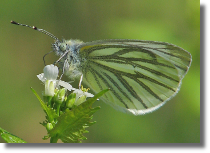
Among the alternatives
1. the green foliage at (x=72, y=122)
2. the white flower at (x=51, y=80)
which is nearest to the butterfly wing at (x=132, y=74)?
the white flower at (x=51, y=80)

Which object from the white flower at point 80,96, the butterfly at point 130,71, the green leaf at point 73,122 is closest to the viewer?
the green leaf at point 73,122

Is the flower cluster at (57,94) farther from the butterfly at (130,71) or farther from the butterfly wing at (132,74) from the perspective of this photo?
the butterfly wing at (132,74)

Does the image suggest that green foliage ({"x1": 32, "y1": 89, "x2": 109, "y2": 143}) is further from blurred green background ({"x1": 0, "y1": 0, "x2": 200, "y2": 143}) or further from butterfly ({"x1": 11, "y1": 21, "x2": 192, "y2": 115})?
blurred green background ({"x1": 0, "y1": 0, "x2": 200, "y2": 143})

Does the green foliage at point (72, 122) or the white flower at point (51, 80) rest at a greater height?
the white flower at point (51, 80)

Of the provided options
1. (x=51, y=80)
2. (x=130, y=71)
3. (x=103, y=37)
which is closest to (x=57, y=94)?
(x=51, y=80)

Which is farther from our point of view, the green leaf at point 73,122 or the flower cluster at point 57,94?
the flower cluster at point 57,94

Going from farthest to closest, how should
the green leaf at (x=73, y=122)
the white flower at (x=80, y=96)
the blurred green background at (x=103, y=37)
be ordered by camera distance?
the blurred green background at (x=103, y=37), the white flower at (x=80, y=96), the green leaf at (x=73, y=122)

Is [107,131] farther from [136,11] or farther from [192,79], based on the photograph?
[136,11]

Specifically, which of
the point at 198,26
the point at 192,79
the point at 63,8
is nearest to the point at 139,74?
the point at 192,79

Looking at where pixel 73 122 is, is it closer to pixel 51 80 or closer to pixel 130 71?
pixel 51 80
